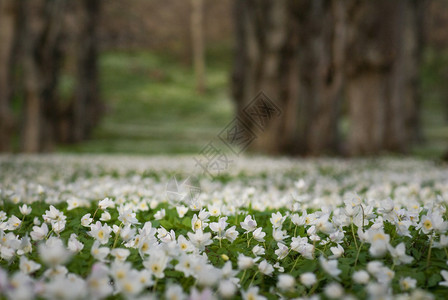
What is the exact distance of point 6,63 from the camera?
11680 millimetres

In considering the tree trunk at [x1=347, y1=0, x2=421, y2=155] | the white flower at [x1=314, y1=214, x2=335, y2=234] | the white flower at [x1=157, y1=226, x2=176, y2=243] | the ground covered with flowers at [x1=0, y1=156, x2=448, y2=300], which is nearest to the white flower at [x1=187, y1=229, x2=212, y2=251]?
the ground covered with flowers at [x1=0, y1=156, x2=448, y2=300]

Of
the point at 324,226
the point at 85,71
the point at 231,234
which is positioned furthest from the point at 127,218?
the point at 85,71

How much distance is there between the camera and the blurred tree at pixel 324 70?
1162 centimetres

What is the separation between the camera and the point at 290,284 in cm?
165

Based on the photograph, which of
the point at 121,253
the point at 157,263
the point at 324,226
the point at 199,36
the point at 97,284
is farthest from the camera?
the point at 199,36

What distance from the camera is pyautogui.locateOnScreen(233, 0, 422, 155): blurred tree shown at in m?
11.6

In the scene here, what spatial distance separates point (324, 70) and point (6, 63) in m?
9.36

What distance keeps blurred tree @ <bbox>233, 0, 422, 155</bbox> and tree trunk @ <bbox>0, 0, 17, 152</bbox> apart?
720cm

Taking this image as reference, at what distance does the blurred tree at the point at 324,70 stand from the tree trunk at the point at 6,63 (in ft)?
23.6

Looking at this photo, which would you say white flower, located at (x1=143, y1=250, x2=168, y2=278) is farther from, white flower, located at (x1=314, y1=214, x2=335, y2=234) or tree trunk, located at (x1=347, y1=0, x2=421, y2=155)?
tree trunk, located at (x1=347, y1=0, x2=421, y2=155)

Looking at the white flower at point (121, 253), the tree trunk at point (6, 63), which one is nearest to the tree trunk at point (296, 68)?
the tree trunk at point (6, 63)

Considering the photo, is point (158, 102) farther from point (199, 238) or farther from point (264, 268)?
point (264, 268)

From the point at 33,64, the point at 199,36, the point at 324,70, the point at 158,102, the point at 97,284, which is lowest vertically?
the point at 97,284

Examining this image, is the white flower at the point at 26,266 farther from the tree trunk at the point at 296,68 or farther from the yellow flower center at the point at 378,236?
the tree trunk at the point at 296,68
